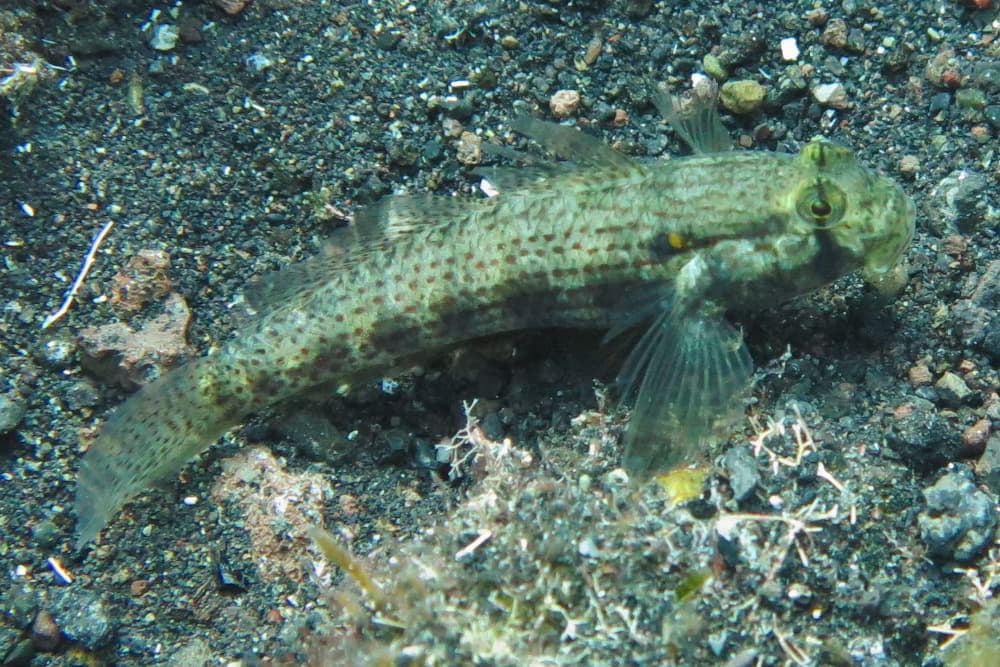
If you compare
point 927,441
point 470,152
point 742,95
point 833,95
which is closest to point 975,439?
point 927,441

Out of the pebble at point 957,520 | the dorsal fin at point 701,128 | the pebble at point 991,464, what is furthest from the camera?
the dorsal fin at point 701,128

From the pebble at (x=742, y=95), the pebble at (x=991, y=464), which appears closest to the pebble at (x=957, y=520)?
the pebble at (x=991, y=464)

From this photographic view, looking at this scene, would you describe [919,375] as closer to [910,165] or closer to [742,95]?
[910,165]

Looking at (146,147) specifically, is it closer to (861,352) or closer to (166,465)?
(166,465)

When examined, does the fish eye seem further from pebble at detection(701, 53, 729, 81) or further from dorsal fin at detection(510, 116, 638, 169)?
pebble at detection(701, 53, 729, 81)

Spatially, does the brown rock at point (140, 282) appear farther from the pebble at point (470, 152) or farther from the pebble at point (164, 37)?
the pebble at point (470, 152)

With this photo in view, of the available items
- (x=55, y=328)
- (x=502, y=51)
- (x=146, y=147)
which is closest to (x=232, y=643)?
(x=55, y=328)

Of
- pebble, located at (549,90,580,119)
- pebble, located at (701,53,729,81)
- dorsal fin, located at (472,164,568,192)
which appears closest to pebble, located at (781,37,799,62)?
pebble, located at (701,53,729,81)
